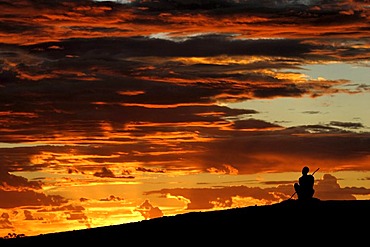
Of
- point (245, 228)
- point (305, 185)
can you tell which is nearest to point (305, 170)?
point (305, 185)

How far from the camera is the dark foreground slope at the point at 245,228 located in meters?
47.2

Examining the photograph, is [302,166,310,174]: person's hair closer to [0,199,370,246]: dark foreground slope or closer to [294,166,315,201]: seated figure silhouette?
[294,166,315,201]: seated figure silhouette

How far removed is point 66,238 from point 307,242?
14.0m

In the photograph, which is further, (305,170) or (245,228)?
(245,228)

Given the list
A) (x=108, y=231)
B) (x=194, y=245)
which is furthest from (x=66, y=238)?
(x=194, y=245)

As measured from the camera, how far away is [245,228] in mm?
49406

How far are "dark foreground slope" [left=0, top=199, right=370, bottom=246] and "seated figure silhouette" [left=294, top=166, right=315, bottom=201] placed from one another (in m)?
0.70

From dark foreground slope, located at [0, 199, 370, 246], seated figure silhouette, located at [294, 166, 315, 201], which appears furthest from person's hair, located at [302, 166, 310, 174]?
dark foreground slope, located at [0, 199, 370, 246]

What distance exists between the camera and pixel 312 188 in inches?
1909

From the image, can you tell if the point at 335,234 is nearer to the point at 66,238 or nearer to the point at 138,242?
the point at 138,242

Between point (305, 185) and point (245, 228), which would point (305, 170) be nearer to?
point (305, 185)

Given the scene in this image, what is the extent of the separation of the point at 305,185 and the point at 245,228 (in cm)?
386

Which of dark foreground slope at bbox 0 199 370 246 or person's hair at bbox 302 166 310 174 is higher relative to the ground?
person's hair at bbox 302 166 310 174

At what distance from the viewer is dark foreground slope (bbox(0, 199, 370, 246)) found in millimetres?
47188
